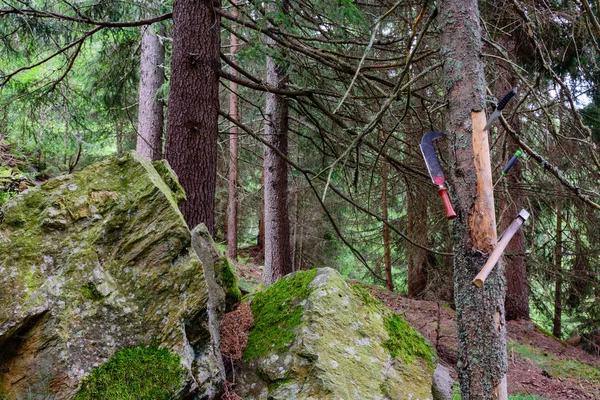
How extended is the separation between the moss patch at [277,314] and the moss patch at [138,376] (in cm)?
93

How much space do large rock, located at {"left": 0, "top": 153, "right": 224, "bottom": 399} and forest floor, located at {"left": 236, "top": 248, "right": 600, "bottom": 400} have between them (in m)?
4.74

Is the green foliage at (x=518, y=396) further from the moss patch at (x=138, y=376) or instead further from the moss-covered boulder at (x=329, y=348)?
the moss patch at (x=138, y=376)

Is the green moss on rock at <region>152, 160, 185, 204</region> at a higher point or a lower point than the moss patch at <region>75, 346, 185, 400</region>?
A: higher

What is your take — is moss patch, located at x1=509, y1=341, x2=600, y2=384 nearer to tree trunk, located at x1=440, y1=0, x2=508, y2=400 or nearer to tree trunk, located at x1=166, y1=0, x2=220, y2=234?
tree trunk, located at x1=440, y1=0, x2=508, y2=400

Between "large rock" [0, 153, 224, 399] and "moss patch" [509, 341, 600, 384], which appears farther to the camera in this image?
"moss patch" [509, 341, 600, 384]

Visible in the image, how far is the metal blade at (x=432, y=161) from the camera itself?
2.85 meters

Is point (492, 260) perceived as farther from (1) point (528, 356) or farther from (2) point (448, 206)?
(1) point (528, 356)

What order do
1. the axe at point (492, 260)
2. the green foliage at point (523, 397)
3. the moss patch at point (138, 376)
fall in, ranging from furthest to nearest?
the green foliage at point (523, 397)
the moss patch at point (138, 376)
the axe at point (492, 260)

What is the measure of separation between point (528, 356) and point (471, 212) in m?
7.53

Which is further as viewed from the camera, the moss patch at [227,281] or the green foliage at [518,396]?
the green foliage at [518,396]

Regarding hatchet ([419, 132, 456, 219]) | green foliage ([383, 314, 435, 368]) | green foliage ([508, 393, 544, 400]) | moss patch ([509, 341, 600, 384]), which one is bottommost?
moss patch ([509, 341, 600, 384])

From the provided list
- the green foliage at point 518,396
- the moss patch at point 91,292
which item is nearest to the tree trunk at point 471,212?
the moss patch at point 91,292

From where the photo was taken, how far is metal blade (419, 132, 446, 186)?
2849mm

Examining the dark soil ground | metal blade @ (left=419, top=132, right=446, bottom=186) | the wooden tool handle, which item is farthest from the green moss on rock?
the dark soil ground
